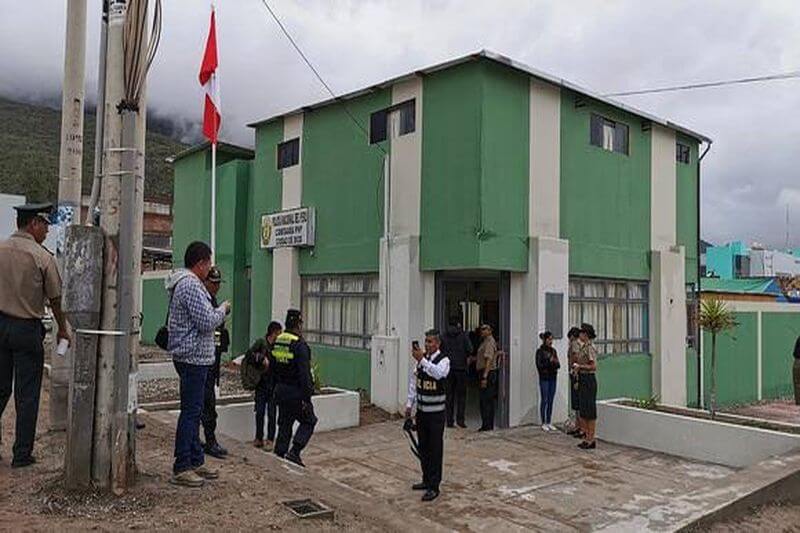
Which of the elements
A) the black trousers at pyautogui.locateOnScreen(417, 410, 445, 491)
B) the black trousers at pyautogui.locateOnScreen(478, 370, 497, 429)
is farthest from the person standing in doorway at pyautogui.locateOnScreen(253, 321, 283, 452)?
the black trousers at pyautogui.locateOnScreen(478, 370, 497, 429)

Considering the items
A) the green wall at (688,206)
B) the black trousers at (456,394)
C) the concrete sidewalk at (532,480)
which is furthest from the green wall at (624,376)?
the black trousers at (456,394)

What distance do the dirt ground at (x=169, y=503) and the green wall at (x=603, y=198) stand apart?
877 centimetres

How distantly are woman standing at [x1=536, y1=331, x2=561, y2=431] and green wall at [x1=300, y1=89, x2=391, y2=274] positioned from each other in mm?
3555

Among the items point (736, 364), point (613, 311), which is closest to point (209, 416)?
point (613, 311)

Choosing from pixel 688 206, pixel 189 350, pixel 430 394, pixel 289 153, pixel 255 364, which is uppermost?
pixel 289 153

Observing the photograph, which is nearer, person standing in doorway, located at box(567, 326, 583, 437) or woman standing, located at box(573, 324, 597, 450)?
woman standing, located at box(573, 324, 597, 450)

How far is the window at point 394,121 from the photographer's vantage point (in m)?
12.8

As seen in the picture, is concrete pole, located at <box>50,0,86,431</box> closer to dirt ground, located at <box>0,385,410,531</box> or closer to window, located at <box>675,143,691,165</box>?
dirt ground, located at <box>0,385,410,531</box>

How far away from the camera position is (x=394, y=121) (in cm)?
1315

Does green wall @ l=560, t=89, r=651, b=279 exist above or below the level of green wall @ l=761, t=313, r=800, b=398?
above

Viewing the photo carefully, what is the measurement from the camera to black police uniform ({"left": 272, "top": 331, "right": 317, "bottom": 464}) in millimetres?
7508

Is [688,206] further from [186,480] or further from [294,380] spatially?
[186,480]

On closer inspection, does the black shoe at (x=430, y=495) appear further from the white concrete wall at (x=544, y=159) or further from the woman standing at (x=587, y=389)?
the white concrete wall at (x=544, y=159)

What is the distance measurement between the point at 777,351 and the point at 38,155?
4360 centimetres
